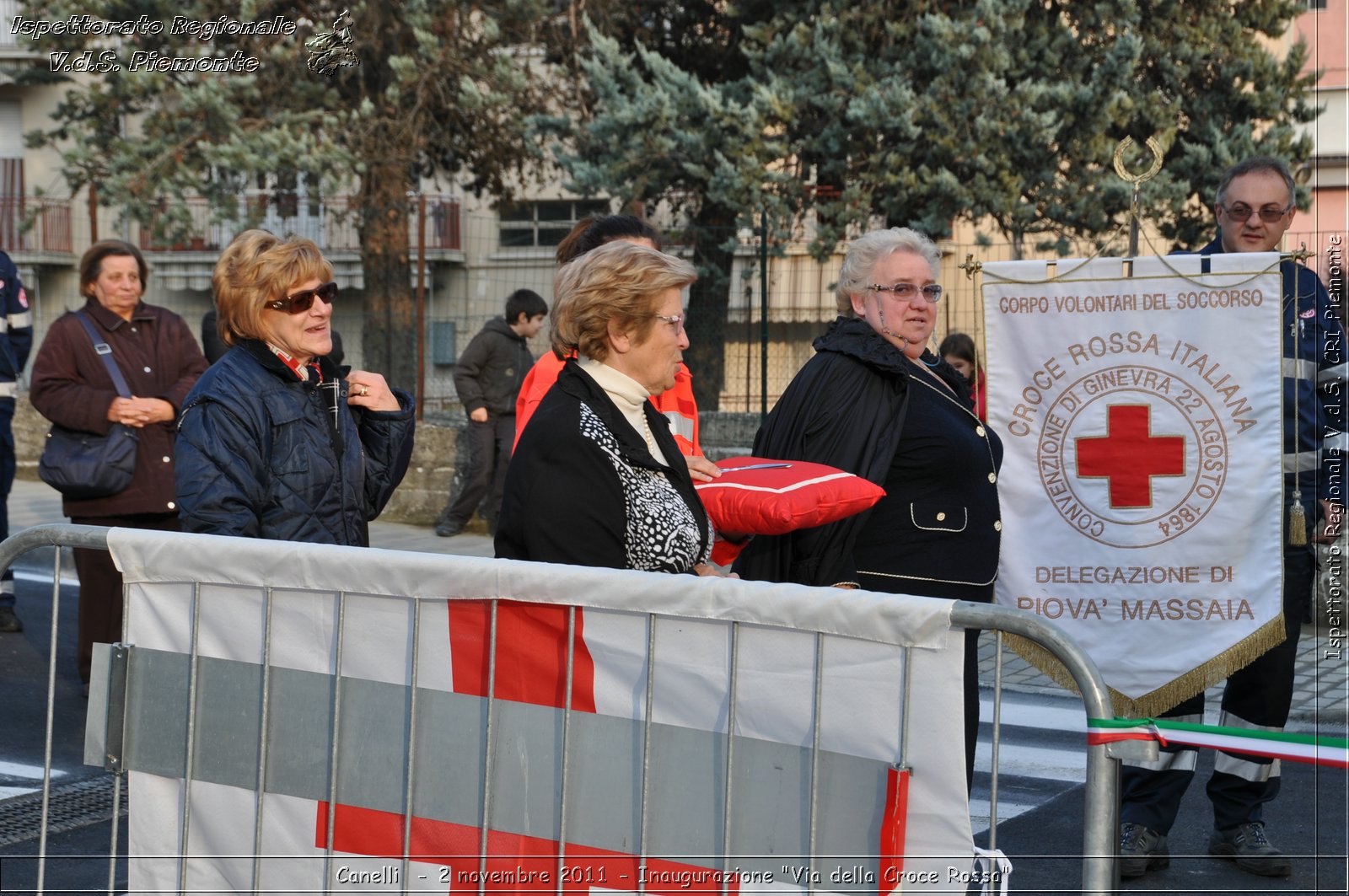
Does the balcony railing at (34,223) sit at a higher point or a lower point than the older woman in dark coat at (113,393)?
higher

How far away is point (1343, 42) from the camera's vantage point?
17.3 metres

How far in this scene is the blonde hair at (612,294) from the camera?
3184 mm

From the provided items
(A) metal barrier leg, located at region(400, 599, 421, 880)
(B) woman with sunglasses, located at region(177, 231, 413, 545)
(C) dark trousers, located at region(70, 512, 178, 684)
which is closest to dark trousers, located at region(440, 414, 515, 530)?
(C) dark trousers, located at region(70, 512, 178, 684)

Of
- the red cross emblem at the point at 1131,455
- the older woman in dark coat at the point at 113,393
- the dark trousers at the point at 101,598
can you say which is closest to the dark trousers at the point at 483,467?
the older woman in dark coat at the point at 113,393

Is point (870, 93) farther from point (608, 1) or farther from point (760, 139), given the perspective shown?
point (608, 1)

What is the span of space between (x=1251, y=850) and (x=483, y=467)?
7784 millimetres

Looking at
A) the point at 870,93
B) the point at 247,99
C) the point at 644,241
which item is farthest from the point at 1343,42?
the point at 644,241

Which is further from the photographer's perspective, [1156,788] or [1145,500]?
[1145,500]

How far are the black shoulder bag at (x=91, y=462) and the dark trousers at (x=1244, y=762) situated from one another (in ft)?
14.1

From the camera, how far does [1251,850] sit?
4590mm

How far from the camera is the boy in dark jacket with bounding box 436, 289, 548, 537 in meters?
11.2

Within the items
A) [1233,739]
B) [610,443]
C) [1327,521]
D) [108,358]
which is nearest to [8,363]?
[108,358]

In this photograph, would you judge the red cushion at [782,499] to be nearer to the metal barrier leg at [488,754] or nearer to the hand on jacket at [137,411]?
the metal barrier leg at [488,754]

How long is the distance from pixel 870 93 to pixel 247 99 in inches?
256
